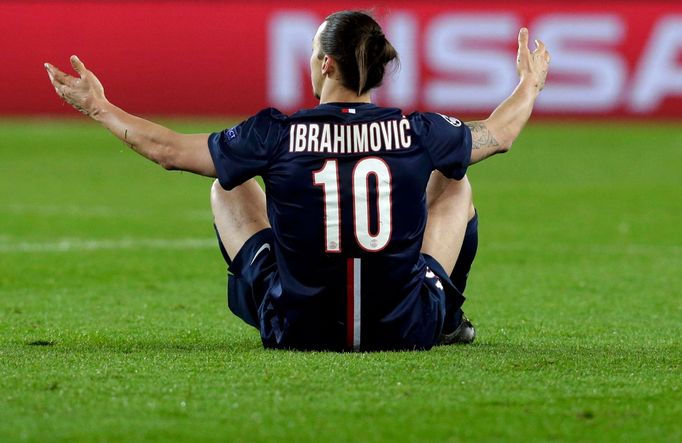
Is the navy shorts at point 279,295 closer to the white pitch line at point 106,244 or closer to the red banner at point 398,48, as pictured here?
the white pitch line at point 106,244

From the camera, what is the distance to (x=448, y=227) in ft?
16.8

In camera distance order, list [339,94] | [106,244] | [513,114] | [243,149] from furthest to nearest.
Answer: [106,244]
[513,114]
[339,94]
[243,149]

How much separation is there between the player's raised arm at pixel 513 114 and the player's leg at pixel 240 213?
32.1 inches

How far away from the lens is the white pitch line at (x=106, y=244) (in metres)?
9.23

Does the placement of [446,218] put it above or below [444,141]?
below

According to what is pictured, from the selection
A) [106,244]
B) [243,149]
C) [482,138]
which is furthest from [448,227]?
[106,244]

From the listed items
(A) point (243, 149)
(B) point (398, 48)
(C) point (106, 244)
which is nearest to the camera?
(A) point (243, 149)

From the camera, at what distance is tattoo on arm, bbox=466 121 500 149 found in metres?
4.83

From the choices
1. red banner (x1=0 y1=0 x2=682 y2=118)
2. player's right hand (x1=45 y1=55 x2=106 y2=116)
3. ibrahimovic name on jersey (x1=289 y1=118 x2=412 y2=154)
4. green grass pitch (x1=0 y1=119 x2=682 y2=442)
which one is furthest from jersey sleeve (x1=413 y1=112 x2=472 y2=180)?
red banner (x1=0 y1=0 x2=682 y2=118)

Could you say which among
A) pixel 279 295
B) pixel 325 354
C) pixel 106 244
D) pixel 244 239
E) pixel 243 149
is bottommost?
pixel 106 244

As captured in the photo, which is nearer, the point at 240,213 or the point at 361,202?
the point at 361,202

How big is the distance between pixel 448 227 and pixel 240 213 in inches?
29.5

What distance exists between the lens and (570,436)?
371cm

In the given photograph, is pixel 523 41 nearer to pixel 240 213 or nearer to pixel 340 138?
pixel 340 138
